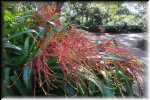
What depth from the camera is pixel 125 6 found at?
1.39m

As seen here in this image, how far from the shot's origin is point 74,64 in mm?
1311

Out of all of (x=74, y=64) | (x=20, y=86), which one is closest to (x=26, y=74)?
(x=20, y=86)

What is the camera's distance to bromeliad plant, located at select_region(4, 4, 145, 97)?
4.26 ft

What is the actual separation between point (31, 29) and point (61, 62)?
0.65ft

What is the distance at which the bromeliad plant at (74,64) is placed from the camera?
130 centimetres

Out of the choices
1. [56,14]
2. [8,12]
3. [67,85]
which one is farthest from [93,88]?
[8,12]

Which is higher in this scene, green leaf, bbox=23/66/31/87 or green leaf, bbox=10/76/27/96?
green leaf, bbox=23/66/31/87

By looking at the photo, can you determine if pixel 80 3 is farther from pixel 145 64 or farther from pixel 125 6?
pixel 145 64

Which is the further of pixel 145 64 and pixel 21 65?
pixel 145 64

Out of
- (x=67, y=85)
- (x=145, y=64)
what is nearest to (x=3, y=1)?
(x=67, y=85)

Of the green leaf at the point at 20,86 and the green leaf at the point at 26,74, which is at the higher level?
the green leaf at the point at 26,74

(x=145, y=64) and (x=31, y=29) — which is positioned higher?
(x=31, y=29)

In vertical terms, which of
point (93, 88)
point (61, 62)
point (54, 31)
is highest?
point (54, 31)

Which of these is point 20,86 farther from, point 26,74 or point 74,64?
point 74,64
